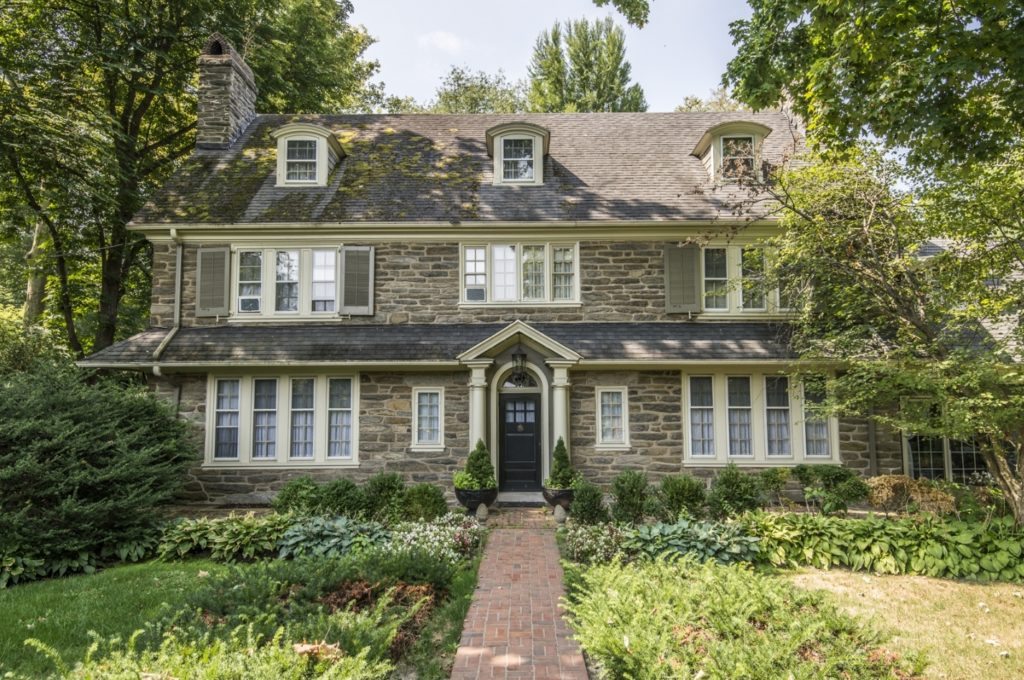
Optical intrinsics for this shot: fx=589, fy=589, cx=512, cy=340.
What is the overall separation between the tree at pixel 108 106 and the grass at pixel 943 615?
1714 centimetres

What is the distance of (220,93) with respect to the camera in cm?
1479

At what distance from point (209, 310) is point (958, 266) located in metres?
13.7

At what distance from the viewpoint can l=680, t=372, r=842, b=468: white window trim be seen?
12039 mm

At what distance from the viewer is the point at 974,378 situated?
781 cm

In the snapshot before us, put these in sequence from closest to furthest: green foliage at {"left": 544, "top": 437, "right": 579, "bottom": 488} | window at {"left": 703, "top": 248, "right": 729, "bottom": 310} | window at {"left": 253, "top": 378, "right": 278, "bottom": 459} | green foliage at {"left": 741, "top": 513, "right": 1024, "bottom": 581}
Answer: green foliage at {"left": 741, "top": 513, "right": 1024, "bottom": 581}
green foliage at {"left": 544, "top": 437, "right": 579, "bottom": 488}
window at {"left": 253, "top": 378, "right": 278, "bottom": 459}
window at {"left": 703, "top": 248, "right": 729, "bottom": 310}

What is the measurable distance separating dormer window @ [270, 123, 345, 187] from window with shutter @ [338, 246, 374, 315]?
7.20 ft

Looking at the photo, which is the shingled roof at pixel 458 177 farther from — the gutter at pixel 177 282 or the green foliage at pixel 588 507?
the green foliage at pixel 588 507

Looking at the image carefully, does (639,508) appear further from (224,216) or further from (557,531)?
(224,216)

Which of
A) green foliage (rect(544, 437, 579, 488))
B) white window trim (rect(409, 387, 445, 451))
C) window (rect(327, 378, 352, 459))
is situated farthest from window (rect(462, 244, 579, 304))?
green foliage (rect(544, 437, 579, 488))

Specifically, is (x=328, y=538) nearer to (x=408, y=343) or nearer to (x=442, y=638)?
(x=442, y=638)

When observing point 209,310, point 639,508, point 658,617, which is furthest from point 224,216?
point 658,617

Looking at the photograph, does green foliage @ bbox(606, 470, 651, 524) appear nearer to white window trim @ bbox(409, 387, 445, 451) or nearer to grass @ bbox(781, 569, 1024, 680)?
grass @ bbox(781, 569, 1024, 680)

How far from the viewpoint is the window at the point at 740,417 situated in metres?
12.2

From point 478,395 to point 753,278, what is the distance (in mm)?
5864
